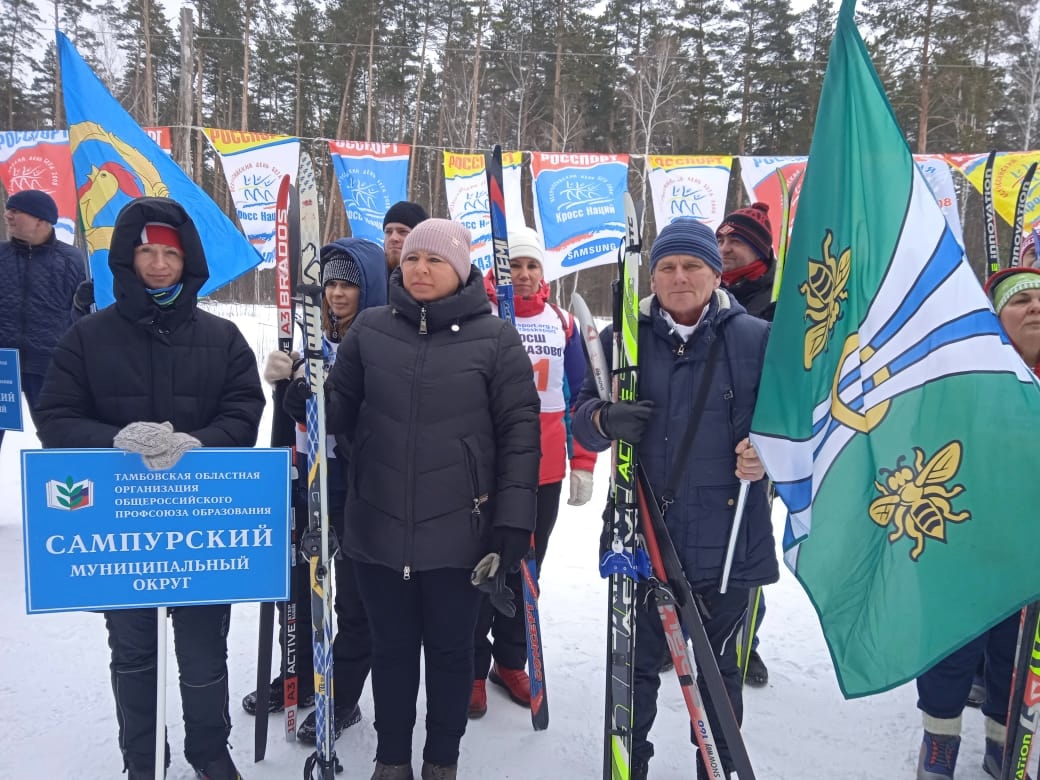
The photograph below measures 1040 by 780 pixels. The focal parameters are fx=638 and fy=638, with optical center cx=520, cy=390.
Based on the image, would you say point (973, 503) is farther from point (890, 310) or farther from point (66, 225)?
point (66, 225)

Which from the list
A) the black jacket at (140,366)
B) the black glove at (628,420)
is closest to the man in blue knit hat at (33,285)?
the black jacket at (140,366)

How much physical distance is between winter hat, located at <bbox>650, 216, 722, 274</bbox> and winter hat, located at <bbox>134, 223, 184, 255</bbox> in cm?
157

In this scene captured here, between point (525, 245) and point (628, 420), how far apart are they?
4.25ft

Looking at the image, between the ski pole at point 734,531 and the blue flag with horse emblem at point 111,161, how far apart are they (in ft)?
10.2

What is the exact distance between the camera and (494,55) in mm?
22734

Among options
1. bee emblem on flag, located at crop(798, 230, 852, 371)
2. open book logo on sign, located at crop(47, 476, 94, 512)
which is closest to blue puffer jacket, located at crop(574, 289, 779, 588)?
bee emblem on flag, located at crop(798, 230, 852, 371)

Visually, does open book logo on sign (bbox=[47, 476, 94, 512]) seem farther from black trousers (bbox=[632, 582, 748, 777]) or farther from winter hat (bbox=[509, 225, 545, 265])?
winter hat (bbox=[509, 225, 545, 265])

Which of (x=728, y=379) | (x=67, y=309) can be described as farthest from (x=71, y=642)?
(x=728, y=379)

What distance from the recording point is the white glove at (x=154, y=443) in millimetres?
1810

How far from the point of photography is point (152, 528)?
1.88 metres

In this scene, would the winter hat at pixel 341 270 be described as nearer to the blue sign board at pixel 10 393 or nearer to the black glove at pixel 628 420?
the black glove at pixel 628 420

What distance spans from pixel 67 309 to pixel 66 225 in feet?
16.0

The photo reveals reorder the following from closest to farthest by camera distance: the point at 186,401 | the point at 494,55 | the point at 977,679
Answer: the point at 186,401 < the point at 977,679 < the point at 494,55

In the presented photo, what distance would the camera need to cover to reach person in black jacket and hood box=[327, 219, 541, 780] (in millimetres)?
2076
